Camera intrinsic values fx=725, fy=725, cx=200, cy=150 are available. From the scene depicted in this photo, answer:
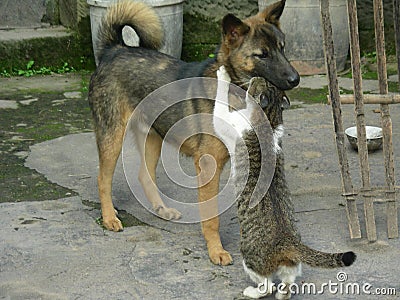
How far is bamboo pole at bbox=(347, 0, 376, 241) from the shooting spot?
402 centimetres

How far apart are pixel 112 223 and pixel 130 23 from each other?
4.34 feet

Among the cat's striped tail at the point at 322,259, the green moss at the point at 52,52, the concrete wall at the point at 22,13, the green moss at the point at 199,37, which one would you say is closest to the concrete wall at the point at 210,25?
Result: the green moss at the point at 199,37

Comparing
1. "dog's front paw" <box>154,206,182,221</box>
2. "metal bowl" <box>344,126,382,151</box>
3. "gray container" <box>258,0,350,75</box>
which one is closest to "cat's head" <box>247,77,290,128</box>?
"dog's front paw" <box>154,206,182,221</box>

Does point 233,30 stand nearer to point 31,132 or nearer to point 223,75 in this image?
point 223,75

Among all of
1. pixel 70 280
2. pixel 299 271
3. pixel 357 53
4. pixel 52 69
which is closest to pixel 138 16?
pixel 357 53

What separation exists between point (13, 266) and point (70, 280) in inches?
15.3

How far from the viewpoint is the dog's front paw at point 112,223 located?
4574 millimetres

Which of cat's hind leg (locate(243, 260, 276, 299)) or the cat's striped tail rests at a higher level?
the cat's striped tail

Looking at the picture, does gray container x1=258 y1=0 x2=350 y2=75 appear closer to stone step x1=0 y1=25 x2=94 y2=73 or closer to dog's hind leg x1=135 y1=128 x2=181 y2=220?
stone step x1=0 y1=25 x2=94 y2=73

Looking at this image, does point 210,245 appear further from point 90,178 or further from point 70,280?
point 90,178

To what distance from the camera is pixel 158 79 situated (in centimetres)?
454

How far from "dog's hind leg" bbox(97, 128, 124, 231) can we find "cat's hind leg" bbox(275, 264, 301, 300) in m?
1.34

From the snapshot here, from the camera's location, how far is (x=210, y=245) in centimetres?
418

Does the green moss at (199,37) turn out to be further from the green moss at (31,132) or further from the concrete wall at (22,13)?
the concrete wall at (22,13)
